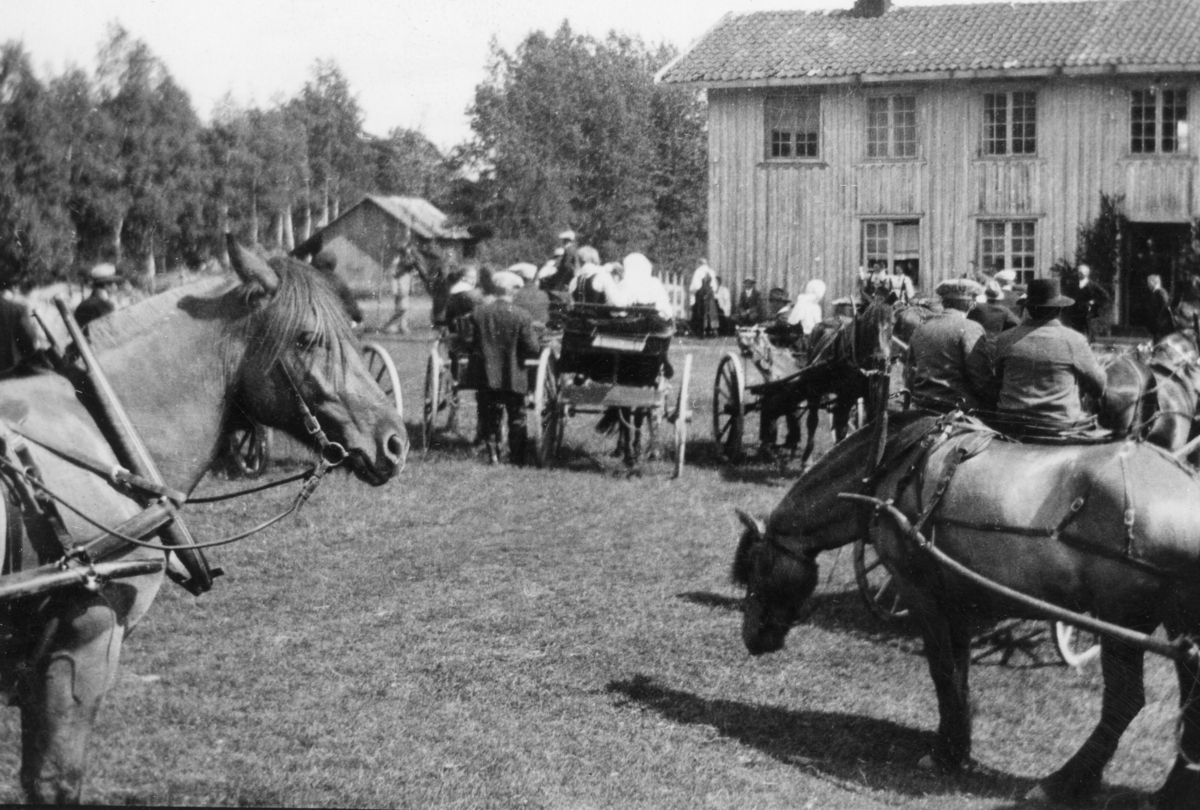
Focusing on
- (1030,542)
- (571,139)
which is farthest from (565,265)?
(1030,542)

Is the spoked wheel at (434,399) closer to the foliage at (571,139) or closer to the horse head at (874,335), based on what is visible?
the foliage at (571,139)

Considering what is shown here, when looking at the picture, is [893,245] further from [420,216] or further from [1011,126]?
[420,216]

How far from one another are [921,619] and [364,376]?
2.49 m

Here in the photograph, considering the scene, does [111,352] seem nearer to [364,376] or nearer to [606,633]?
[364,376]

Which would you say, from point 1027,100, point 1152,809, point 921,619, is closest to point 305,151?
point 921,619

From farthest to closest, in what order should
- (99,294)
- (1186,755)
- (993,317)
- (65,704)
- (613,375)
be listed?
(613,375), (993,317), (99,294), (1186,755), (65,704)

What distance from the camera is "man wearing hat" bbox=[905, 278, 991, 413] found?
6336 millimetres

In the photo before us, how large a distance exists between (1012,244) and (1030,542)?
53.7ft

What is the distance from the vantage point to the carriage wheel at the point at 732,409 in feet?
36.7

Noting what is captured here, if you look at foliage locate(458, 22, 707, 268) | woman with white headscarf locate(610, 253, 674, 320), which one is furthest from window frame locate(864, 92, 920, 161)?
woman with white headscarf locate(610, 253, 674, 320)

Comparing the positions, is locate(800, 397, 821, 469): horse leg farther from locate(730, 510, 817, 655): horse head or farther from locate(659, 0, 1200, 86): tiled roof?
locate(659, 0, 1200, 86): tiled roof

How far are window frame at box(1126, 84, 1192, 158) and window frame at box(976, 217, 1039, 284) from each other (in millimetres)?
1871

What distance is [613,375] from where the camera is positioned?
11047 millimetres

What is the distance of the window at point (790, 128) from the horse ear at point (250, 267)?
16041 mm
